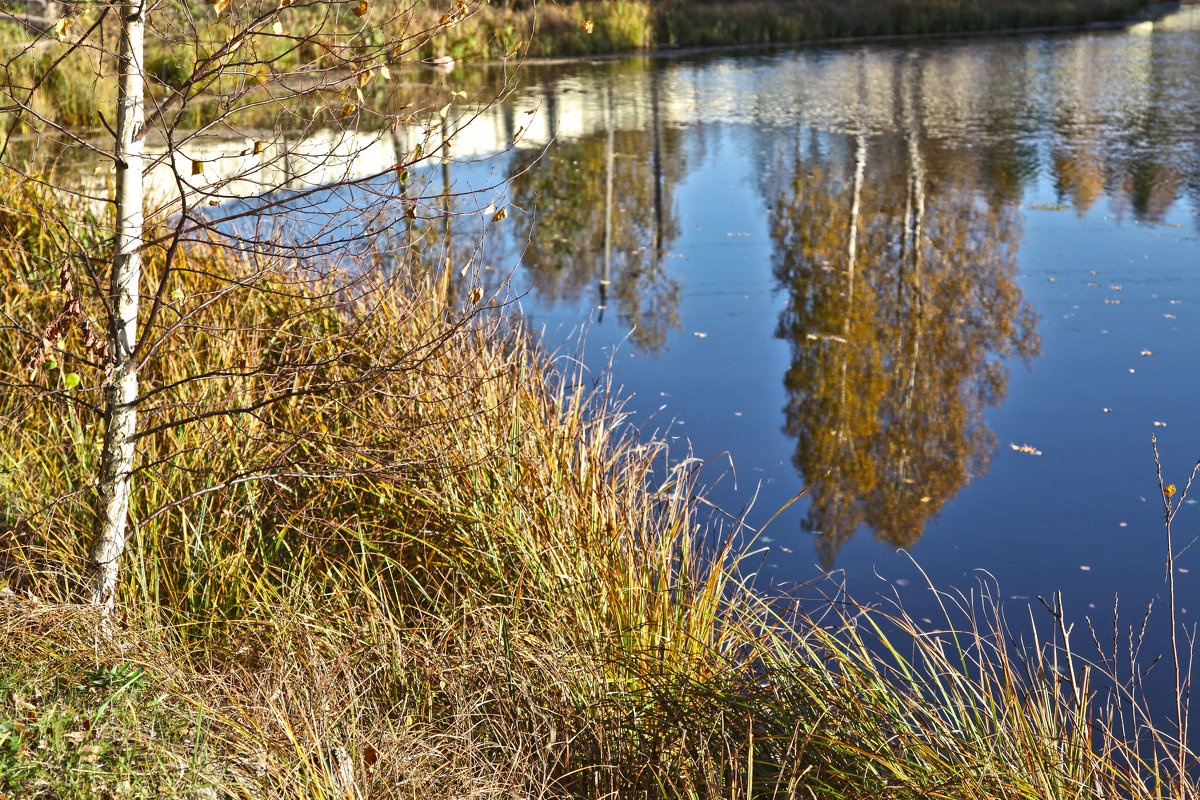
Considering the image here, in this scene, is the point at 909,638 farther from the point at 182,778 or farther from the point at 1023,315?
the point at 1023,315

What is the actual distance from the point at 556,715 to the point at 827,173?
1056 cm

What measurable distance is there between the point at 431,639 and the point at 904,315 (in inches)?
208

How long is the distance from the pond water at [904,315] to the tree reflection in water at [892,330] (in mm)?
23

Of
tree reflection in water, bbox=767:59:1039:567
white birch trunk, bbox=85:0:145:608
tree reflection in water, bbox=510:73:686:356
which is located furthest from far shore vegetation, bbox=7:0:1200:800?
tree reflection in water, bbox=510:73:686:356

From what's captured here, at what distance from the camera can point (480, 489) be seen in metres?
3.74

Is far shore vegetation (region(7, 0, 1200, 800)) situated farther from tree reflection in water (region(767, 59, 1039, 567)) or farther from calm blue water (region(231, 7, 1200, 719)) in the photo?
tree reflection in water (region(767, 59, 1039, 567))

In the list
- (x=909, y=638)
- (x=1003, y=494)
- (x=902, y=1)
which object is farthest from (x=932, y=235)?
(x=902, y=1)

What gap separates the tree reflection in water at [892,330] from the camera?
17.4 feet

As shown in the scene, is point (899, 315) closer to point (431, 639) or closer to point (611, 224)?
point (611, 224)

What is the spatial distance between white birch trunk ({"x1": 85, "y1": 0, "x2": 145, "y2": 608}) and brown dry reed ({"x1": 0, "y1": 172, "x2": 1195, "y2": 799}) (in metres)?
0.11

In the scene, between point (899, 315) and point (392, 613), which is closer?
point (392, 613)

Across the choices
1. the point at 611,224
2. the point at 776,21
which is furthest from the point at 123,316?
the point at 776,21

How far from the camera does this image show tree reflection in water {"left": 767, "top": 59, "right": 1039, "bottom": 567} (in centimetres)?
530

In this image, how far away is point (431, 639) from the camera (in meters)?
3.32
